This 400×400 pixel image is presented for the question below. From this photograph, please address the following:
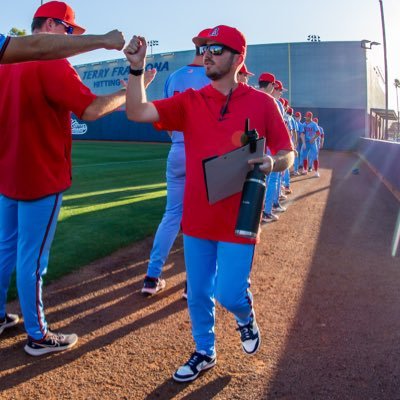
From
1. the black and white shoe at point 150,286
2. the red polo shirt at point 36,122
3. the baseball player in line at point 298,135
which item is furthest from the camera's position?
the baseball player in line at point 298,135

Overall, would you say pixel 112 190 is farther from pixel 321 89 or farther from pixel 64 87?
pixel 321 89

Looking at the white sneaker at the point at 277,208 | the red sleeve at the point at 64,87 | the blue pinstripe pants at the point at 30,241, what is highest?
the red sleeve at the point at 64,87

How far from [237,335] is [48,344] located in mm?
1473

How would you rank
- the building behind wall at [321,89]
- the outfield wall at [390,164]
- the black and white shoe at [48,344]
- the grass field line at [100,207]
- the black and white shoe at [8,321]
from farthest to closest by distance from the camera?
the building behind wall at [321,89] < the outfield wall at [390,164] < the grass field line at [100,207] < the black and white shoe at [8,321] < the black and white shoe at [48,344]

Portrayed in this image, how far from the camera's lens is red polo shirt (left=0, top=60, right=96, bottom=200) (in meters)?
3.01

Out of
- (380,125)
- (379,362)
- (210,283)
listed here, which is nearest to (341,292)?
(379,362)

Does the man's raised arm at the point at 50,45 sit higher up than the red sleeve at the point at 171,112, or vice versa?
the man's raised arm at the point at 50,45

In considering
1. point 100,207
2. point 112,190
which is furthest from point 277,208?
point 112,190

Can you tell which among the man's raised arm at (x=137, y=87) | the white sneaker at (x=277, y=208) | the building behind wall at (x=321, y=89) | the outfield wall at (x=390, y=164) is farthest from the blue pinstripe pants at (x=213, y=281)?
the building behind wall at (x=321, y=89)

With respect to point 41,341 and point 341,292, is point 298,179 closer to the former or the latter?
point 341,292

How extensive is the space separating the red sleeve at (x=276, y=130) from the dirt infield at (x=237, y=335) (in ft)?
5.10

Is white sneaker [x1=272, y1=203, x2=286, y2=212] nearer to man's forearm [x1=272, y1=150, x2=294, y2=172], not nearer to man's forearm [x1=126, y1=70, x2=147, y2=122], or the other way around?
man's forearm [x1=272, y1=150, x2=294, y2=172]

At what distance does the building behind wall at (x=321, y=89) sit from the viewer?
39844 mm

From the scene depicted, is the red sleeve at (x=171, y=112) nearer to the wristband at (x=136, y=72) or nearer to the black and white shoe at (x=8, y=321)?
the wristband at (x=136, y=72)
